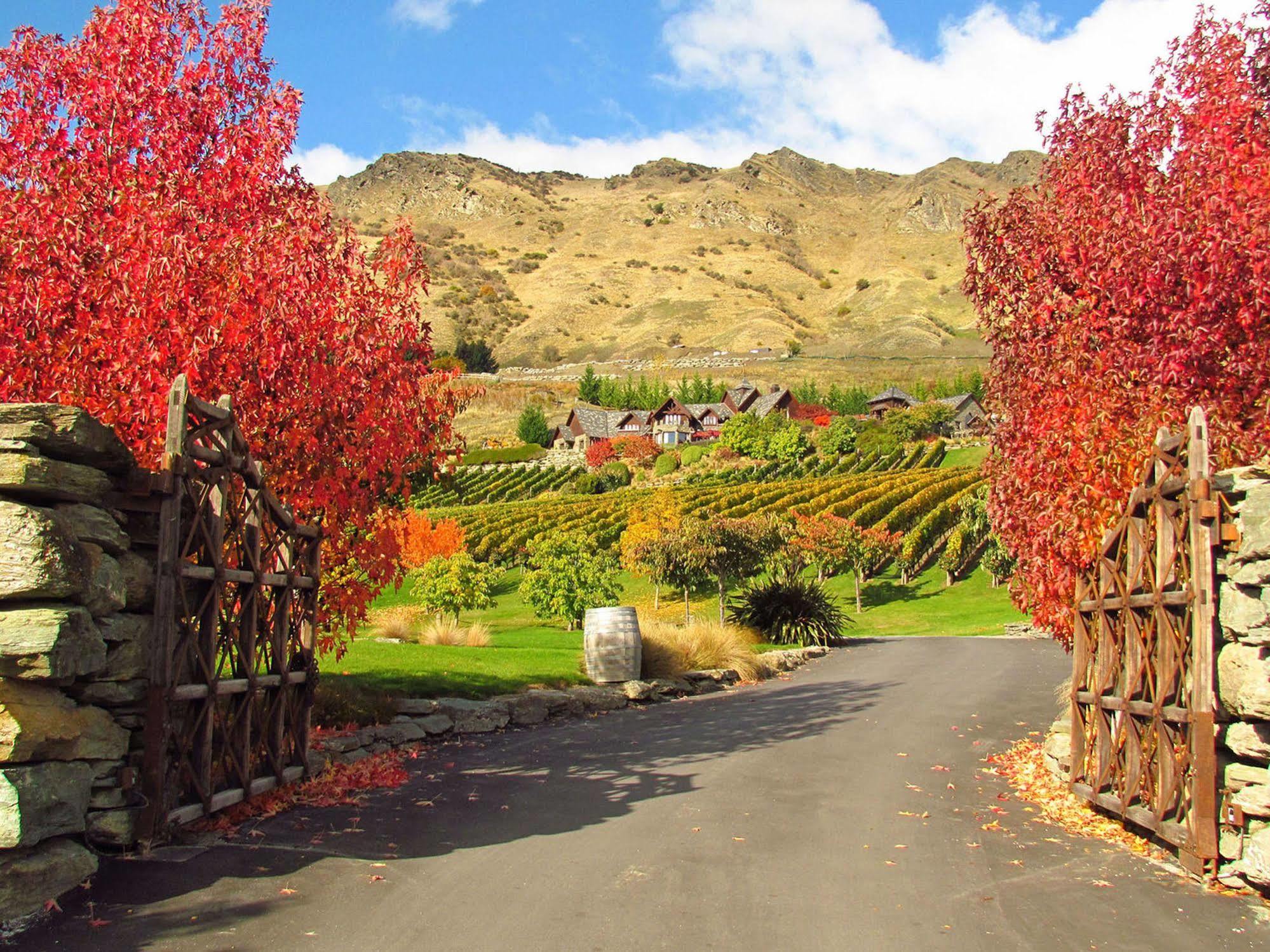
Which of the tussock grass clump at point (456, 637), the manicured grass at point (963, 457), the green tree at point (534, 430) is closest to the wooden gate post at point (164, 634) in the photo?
the tussock grass clump at point (456, 637)

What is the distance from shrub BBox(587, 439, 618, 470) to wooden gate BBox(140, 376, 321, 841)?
254 feet

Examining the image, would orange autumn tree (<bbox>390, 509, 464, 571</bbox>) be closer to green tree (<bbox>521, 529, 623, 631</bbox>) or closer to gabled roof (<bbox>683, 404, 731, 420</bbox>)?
green tree (<bbox>521, 529, 623, 631</bbox>)

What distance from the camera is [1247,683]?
21.6 feet

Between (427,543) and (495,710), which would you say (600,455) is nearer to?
(427,543)

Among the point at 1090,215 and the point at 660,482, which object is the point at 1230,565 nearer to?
the point at 1090,215

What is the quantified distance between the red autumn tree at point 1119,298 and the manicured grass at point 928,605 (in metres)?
26.9

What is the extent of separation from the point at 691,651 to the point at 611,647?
3.64m

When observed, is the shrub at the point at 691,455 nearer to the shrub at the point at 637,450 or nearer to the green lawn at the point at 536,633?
the shrub at the point at 637,450

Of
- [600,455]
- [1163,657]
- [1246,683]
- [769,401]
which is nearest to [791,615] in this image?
[1163,657]

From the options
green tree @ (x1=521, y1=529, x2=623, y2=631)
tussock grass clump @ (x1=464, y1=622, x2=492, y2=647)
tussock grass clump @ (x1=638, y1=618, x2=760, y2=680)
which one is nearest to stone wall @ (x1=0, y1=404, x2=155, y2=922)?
tussock grass clump @ (x1=638, y1=618, x2=760, y2=680)

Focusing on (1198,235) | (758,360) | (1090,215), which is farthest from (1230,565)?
(758,360)

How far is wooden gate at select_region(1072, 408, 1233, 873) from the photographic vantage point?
6.95 metres

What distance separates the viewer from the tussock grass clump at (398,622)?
2539cm

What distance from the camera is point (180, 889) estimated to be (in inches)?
255
